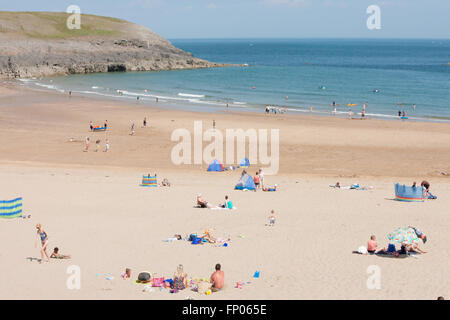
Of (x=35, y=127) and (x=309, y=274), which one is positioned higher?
(x=35, y=127)

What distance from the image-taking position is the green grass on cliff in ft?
363

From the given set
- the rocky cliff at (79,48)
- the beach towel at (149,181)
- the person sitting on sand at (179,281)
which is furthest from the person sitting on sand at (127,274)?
the rocky cliff at (79,48)

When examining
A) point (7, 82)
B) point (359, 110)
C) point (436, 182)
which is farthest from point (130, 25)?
point (436, 182)

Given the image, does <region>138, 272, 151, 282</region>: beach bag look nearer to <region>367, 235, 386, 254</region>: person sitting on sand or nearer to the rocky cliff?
<region>367, 235, 386, 254</region>: person sitting on sand

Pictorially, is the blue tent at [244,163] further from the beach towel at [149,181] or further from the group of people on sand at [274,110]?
the group of people on sand at [274,110]

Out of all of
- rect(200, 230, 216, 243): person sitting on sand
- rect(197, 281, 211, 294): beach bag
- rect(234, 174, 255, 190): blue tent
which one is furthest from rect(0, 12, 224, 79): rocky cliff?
rect(197, 281, 211, 294): beach bag

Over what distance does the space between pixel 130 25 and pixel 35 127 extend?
98315 millimetres

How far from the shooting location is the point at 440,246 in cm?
1500

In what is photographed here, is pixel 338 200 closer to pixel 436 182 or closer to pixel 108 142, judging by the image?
pixel 436 182

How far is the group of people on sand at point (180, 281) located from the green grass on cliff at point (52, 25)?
104277 mm

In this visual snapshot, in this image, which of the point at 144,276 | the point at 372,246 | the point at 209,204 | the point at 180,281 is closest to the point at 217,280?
the point at 180,281

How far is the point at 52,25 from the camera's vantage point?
4737 inches

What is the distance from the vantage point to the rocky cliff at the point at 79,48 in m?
87.9
